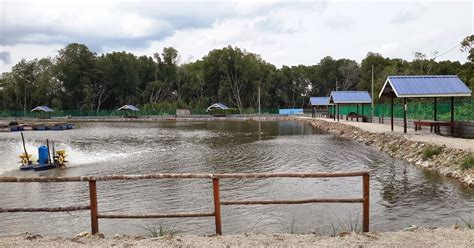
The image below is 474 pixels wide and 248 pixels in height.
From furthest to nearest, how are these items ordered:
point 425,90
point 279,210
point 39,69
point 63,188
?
point 39,69 → point 425,90 → point 63,188 → point 279,210

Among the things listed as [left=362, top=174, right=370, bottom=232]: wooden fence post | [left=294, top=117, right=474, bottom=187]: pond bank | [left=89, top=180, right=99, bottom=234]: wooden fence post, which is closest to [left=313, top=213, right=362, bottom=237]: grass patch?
[left=362, top=174, right=370, bottom=232]: wooden fence post

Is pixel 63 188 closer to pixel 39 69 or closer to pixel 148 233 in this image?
pixel 148 233

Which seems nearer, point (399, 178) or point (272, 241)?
point (272, 241)

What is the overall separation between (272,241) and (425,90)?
20.9 m

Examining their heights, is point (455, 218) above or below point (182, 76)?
below

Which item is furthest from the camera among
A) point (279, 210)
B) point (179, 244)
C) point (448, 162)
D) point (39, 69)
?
point (39, 69)

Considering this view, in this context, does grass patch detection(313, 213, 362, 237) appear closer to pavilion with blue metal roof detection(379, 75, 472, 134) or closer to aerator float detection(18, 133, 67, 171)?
aerator float detection(18, 133, 67, 171)

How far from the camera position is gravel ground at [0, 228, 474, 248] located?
6.53 metres

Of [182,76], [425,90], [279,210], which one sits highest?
[182,76]

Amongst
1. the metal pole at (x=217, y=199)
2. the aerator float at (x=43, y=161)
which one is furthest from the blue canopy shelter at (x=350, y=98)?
the metal pole at (x=217, y=199)

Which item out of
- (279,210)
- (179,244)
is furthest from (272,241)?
(279,210)

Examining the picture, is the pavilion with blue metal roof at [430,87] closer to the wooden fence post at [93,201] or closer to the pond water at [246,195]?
the pond water at [246,195]

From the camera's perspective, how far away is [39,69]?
4080 inches

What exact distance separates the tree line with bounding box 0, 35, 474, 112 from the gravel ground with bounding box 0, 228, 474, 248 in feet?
284
